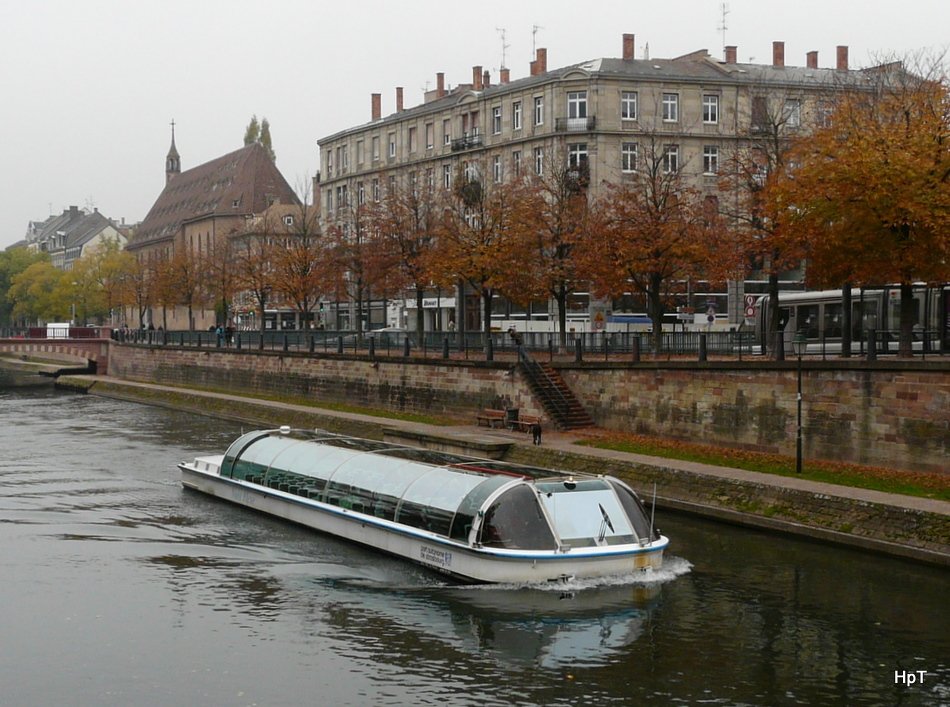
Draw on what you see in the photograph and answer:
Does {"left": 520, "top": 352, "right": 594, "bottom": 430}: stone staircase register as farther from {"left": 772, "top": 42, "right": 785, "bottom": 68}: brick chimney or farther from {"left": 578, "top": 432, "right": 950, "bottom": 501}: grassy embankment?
{"left": 772, "top": 42, "right": 785, "bottom": 68}: brick chimney

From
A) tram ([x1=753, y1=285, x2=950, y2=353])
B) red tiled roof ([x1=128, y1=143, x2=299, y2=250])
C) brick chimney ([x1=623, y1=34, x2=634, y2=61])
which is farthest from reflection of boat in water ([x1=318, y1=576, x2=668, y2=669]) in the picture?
red tiled roof ([x1=128, y1=143, x2=299, y2=250])

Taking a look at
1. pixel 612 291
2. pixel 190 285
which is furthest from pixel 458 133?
pixel 612 291

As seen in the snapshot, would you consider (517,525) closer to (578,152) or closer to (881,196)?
(881,196)

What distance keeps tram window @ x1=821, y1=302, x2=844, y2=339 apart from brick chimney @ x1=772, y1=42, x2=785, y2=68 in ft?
129

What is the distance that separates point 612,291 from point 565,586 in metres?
25.2

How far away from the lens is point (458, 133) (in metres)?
82.6

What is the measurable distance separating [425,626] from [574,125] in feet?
A: 181

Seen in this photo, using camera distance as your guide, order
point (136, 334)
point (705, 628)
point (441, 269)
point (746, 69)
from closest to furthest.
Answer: point (705, 628) < point (441, 269) < point (746, 69) < point (136, 334)

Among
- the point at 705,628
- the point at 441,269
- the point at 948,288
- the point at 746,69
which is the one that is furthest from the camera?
the point at 746,69

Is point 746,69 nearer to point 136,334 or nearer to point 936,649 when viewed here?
point 136,334

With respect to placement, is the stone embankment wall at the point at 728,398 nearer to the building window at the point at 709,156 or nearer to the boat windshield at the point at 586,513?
the boat windshield at the point at 586,513

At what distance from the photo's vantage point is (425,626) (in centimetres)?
2258

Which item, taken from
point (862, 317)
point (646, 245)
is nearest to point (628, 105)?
point (646, 245)

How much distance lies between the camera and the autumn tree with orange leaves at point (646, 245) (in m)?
46.0
